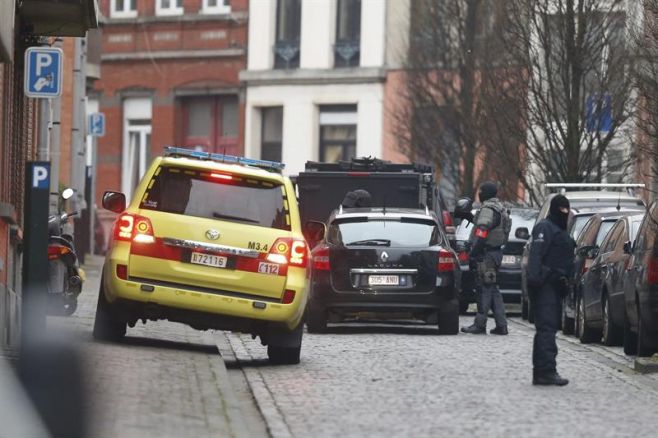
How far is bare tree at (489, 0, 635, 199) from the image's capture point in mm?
36000

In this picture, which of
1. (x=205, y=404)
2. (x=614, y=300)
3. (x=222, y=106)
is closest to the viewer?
(x=205, y=404)

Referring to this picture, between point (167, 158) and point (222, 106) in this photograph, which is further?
point (222, 106)

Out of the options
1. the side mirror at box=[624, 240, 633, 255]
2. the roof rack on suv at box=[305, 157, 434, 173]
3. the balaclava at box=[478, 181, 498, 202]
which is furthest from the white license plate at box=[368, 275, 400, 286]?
the roof rack on suv at box=[305, 157, 434, 173]

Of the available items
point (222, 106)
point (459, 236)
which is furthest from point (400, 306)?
point (222, 106)

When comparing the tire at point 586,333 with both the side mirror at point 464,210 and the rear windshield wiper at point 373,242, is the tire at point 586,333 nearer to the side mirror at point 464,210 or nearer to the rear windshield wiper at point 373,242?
the rear windshield wiper at point 373,242

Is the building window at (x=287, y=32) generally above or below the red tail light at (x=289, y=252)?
above

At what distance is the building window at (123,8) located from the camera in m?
58.1

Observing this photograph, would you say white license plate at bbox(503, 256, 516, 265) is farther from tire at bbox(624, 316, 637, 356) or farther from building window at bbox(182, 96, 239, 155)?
building window at bbox(182, 96, 239, 155)

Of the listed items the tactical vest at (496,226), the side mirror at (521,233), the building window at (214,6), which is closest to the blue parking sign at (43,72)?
the tactical vest at (496,226)

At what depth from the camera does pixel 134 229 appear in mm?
16250

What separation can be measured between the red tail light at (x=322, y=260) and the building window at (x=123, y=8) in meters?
37.4

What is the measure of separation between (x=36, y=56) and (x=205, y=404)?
244 inches

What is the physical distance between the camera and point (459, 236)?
Answer: 2986 cm

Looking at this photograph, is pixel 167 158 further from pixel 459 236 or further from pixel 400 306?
pixel 459 236
